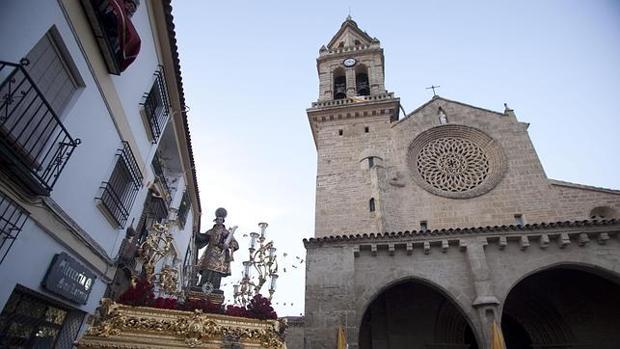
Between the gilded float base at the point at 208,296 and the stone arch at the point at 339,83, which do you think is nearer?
the gilded float base at the point at 208,296

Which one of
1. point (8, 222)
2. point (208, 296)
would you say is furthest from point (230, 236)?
point (8, 222)

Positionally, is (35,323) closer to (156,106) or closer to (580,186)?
(156,106)

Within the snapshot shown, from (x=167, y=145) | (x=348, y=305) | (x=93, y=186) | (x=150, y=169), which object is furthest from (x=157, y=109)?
(x=348, y=305)

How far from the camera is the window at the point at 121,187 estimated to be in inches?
272

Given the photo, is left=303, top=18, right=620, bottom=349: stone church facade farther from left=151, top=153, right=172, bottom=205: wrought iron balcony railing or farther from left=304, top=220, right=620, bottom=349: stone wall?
left=151, top=153, right=172, bottom=205: wrought iron balcony railing

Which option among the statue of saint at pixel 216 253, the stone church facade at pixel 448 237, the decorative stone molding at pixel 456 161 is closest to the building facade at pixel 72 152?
the statue of saint at pixel 216 253

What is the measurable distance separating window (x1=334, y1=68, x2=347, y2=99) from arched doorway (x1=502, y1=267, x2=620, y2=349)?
44.1ft

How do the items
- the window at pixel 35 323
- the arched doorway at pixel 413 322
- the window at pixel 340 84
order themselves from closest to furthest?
the window at pixel 35 323, the arched doorway at pixel 413 322, the window at pixel 340 84

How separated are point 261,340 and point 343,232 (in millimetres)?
9373

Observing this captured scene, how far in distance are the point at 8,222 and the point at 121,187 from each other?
3739 millimetres

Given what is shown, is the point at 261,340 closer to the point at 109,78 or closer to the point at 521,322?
the point at 109,78

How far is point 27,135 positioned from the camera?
15.0 feet

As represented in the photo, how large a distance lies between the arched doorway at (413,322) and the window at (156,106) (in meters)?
8.92

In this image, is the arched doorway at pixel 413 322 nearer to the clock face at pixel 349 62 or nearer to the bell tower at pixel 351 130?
the bell tower at pixel 351 130
